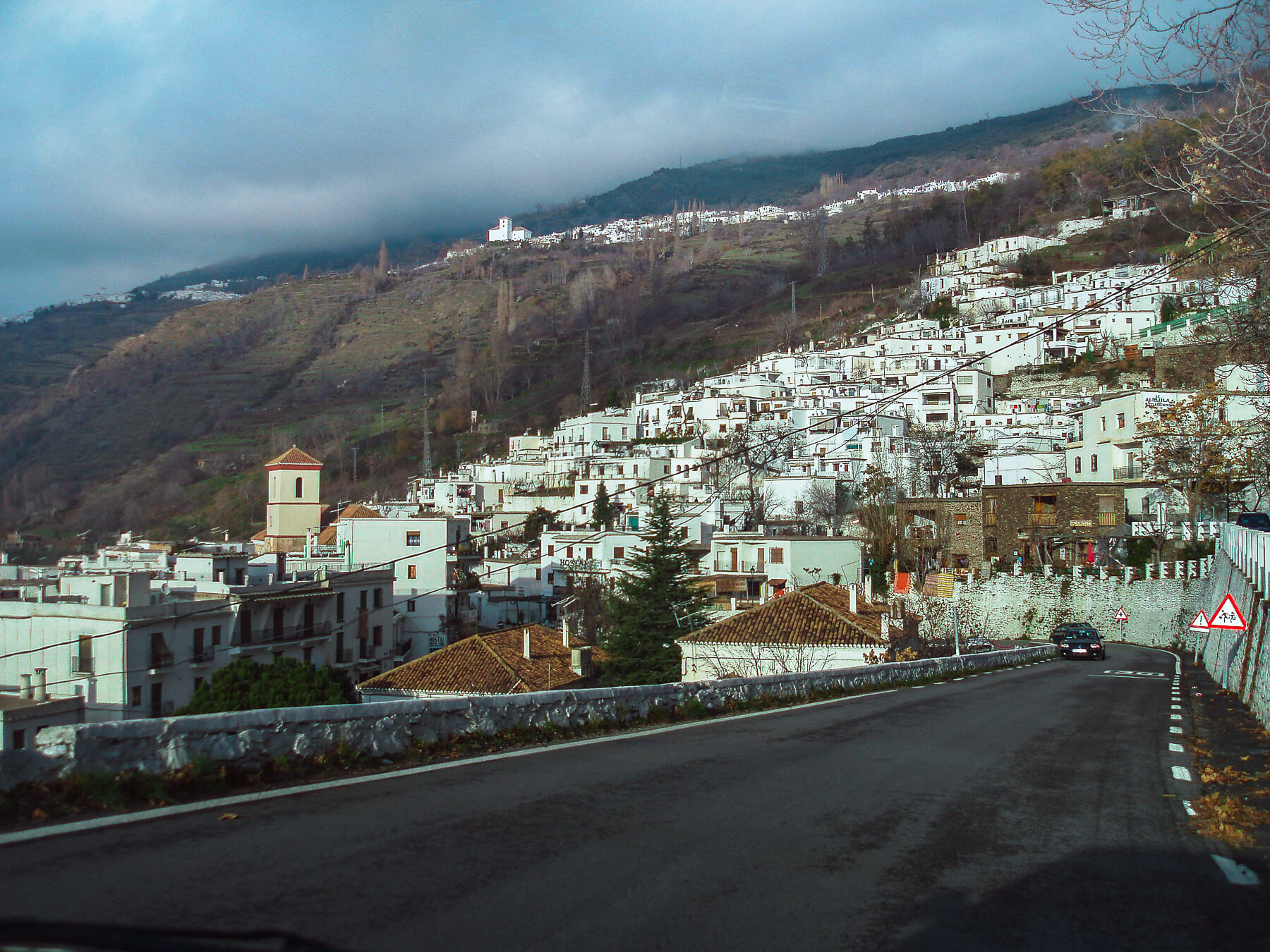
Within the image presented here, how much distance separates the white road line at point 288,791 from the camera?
16.0ft

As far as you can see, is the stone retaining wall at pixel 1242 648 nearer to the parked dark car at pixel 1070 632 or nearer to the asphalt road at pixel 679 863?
the parked dark car at pixel 1070 632

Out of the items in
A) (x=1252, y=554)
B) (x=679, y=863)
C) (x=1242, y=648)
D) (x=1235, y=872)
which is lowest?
(x=1242, y=648)

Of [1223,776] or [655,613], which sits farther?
[655,613]

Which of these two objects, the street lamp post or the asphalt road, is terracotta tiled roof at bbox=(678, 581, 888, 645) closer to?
the street lamp post

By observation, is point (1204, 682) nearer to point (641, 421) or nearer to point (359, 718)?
point (359, 718)

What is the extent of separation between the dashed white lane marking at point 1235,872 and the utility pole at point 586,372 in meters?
106

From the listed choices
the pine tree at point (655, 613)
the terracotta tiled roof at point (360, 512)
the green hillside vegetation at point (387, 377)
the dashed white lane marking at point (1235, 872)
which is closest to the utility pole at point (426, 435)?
the green hillside vegetation at point (387, 377)

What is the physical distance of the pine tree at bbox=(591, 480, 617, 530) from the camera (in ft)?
204

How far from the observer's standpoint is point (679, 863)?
16.9ft

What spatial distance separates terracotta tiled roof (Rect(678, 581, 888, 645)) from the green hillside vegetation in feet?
209

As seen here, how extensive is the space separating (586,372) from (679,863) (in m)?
124

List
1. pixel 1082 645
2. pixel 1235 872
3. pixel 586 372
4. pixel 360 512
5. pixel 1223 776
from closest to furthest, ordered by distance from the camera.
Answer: pixel 1235 872 < pixel 1223 776 < pixel 1082 645 < pixel 360 512 < pixel 586 372

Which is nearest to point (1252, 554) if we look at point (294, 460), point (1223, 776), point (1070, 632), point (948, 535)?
point (1223, 776)

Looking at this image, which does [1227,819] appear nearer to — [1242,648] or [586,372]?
[1242,648]
